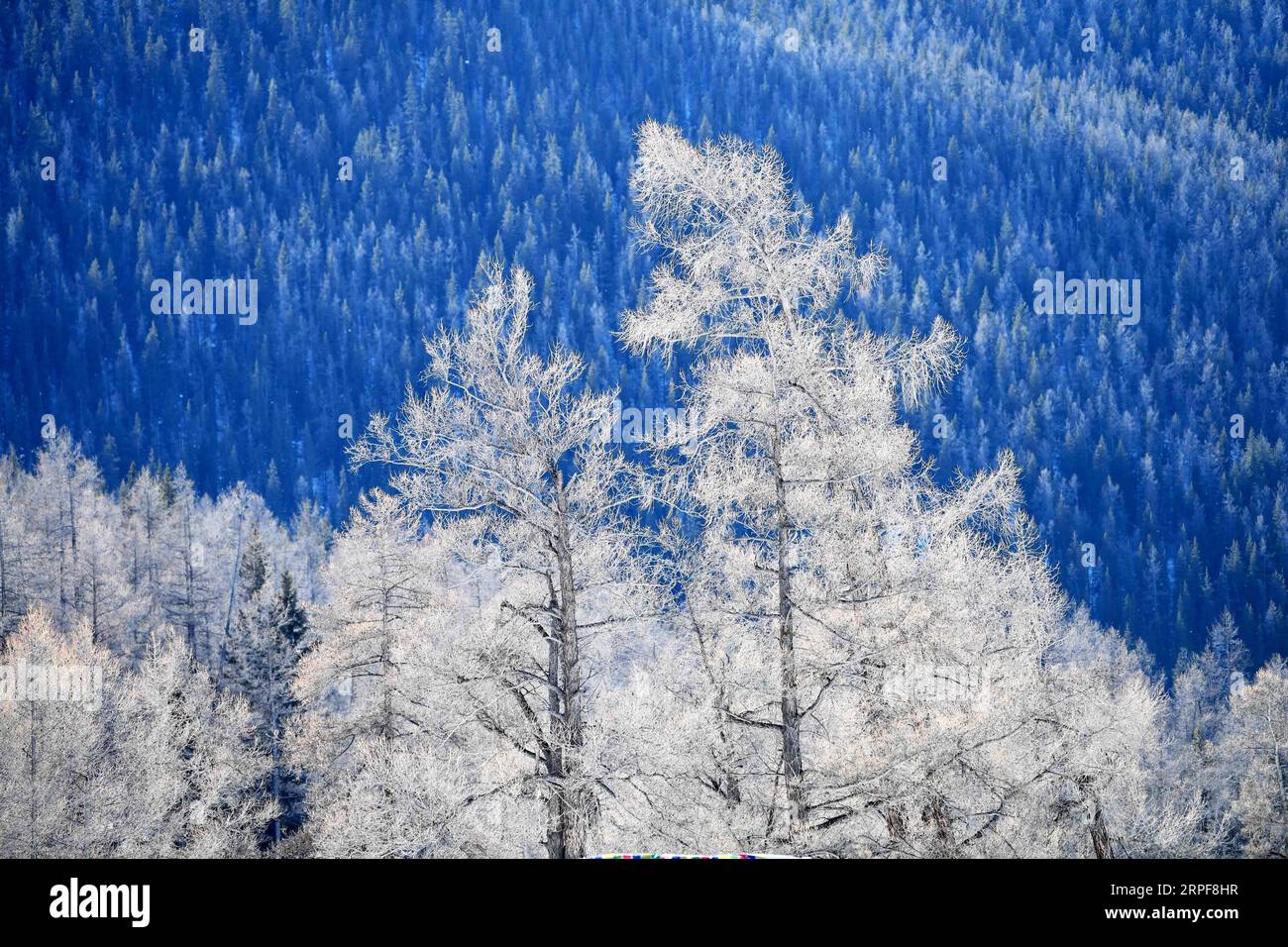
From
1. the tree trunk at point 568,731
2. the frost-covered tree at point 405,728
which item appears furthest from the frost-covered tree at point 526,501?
the frost-covered tree at point 405,728

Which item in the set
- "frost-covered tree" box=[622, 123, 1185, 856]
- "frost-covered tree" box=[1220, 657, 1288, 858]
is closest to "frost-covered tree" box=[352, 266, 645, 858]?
"frost-covered tree" box=[622, 123, 1185, 856]

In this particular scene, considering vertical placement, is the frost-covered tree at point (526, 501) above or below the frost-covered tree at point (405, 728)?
above

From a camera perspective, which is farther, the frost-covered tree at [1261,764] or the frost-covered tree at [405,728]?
the frost-covered tree at [1261,764]

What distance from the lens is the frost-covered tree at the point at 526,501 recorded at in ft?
41.9

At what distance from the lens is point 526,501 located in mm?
13117

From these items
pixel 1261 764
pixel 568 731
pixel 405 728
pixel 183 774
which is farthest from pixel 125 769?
pixel 1261 764

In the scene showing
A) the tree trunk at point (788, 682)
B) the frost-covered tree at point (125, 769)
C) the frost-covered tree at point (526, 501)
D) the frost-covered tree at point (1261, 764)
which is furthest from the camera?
the frost-covered tree at point (1261, 764)

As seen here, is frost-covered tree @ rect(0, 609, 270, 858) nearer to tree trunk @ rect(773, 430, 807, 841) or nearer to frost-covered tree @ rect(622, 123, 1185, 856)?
frost-covered tree @ rect(622, 123, 1185, 856)

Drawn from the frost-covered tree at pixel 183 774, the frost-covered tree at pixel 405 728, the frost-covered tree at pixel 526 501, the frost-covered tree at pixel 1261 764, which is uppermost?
the frost-covered tree at pixel 526 501

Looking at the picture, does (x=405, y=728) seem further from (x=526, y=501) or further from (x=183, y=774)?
(x=526, y=501)

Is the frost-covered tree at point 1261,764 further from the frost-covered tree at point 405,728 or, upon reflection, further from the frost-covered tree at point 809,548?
the frost-covered tree at point 809,548

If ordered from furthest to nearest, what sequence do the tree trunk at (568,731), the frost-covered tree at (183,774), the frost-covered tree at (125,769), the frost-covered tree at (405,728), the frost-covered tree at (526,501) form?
1. the frost-covered tree at (183,774)
2. the frost-covered tree at (125,769)
3. the frost-covered tree at (405,728)
4. the frost-covered tree at (526,501)
5. the tree trunk at (568,731)

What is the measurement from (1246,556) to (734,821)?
144890 mm
